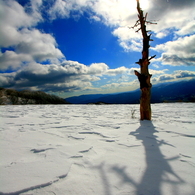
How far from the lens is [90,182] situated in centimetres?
117

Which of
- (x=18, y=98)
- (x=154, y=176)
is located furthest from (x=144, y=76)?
(x=18, y=98)

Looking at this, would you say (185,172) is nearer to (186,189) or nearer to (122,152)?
(186,189)

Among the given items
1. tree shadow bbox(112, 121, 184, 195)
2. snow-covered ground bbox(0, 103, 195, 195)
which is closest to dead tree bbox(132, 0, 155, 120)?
snow-covered ground bbox(0, 103, 195, 195)

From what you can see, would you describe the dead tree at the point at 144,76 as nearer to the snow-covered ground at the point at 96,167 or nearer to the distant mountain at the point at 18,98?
the snow-covered ground at the point at 96,167

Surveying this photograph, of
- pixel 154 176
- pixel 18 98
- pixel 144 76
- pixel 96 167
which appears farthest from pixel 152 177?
pixel 18 98

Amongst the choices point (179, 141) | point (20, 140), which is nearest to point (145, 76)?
point (179, 141)

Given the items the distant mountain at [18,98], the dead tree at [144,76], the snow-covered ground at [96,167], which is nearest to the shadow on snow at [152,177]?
the snow-covered ground at [96,167]

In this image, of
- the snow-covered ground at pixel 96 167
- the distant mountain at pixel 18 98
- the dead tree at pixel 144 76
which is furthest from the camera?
the distant mountain at pixel 18 98

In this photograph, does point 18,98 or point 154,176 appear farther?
point 18,98

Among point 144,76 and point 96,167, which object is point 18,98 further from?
point 96,167

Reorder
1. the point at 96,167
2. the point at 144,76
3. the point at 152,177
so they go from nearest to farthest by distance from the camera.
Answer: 1. the point at 152,177
2. the point at 96,167
3. the point at 144,76

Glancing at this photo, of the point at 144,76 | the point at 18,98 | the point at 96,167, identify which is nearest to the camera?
the point at 96,167

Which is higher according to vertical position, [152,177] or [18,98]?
[18,98]

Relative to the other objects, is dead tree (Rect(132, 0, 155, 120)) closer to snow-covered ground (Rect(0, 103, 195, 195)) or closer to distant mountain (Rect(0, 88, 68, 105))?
snow-covered ground (Rect(0, 103, 195, 195))
